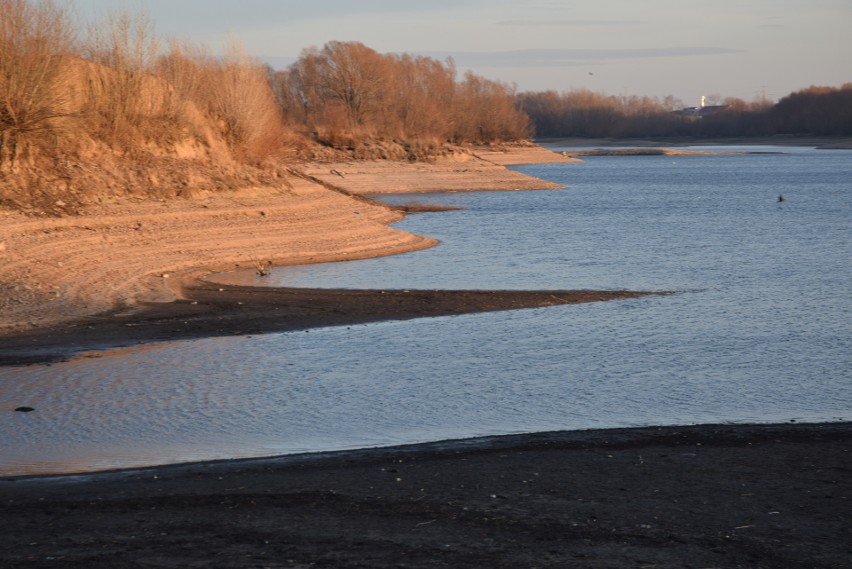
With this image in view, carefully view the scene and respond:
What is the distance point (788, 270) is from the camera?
2802 centimetres

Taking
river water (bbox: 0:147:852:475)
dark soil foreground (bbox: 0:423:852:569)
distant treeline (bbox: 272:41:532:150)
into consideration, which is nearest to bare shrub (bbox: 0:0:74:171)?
river water (bbox: 0:147:852:475)

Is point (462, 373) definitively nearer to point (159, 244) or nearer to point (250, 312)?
point (250, 312)

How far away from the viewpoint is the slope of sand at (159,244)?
19266mm

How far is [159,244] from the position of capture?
25.6m

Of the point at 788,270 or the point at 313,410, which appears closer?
the point at 313,410

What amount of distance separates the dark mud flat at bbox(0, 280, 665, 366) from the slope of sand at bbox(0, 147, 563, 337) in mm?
708

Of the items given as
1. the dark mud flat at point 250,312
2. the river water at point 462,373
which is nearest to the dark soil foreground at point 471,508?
the river water at point 462,373

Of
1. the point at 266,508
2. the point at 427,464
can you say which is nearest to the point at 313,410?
the point at 427,464

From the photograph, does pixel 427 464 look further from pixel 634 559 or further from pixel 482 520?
pixel 634 559

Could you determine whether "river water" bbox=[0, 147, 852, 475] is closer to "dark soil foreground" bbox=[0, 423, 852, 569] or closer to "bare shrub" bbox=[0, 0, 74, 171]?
"dark soil foreground" bbox=[0, 423, 852, 569]

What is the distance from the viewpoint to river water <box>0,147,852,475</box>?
11.2 meters

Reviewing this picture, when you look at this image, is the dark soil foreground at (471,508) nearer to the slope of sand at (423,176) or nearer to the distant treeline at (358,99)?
the slope of sand at (423,176)

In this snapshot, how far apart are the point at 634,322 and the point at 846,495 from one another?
10655mm

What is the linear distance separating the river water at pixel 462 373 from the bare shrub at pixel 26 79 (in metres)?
8.05
